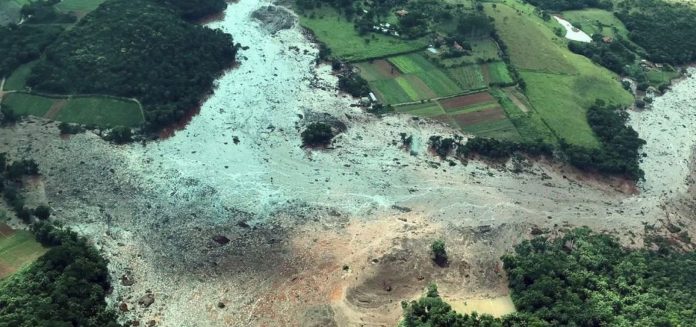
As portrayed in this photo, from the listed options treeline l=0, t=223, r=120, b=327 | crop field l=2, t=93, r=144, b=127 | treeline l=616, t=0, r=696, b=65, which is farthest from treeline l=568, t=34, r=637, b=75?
treeline l=0, t=223, r=120, b=327

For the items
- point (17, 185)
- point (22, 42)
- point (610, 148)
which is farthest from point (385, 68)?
point (17, 185)

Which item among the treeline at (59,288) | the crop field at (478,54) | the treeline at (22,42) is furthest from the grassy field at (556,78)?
the treeline at (22,42)

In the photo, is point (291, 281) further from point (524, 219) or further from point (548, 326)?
point (524, 219)

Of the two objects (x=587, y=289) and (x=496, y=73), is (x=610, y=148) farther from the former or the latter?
(x=587, y=289)

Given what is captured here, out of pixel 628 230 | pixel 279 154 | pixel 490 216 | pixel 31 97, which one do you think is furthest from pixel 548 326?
pixel 31 97

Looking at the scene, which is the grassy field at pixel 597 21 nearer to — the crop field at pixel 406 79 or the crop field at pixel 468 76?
the crop field at pixel 468 76

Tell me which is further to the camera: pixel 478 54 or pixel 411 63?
pixel 478 54
